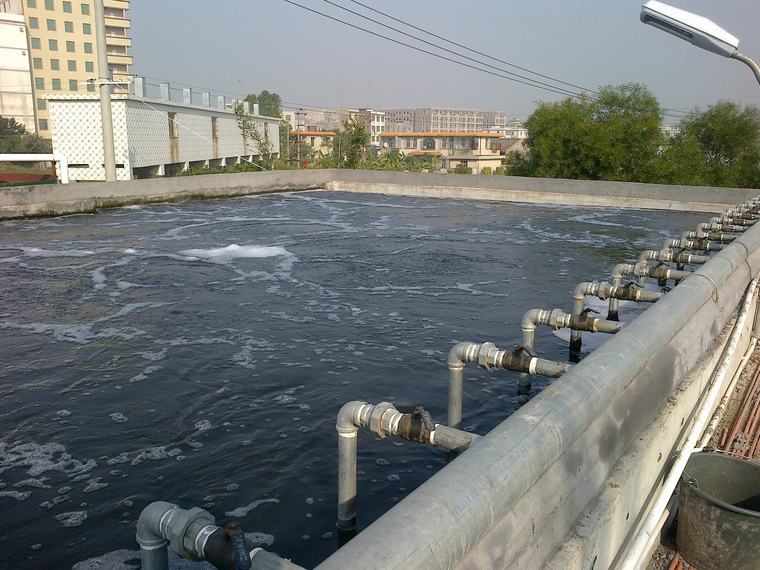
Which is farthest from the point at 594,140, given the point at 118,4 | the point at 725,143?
the point at 118,4

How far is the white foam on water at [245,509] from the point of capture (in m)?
5.01

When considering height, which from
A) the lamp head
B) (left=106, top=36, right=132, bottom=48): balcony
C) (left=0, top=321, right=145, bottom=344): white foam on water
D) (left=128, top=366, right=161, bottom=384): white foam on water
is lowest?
(left=128, top=366, right=161, bottom=384): white foam on water

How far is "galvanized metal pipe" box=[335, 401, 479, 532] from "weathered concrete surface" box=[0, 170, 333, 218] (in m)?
19.7

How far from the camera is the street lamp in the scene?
6.13 m

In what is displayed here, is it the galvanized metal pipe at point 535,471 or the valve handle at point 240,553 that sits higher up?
the galvanized metal pipe at point 535,471

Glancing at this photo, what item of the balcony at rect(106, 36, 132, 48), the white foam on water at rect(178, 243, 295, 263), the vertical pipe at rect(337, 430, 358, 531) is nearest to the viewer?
the vertical pipe at rect(337, 430, 358, 531)

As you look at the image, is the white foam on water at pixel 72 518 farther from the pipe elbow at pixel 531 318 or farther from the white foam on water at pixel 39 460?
the pipe elbow at pixel 531 318

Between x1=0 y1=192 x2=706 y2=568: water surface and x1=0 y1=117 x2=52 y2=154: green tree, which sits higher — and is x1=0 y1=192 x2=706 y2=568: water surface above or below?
below

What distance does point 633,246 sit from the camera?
60.4ft

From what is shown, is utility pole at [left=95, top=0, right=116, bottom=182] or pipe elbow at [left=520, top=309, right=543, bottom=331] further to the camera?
utility pole at [left=95, top=0, right=116, bottom=182]

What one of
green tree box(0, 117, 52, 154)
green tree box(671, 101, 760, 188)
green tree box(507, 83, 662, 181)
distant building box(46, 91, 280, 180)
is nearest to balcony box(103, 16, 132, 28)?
green tree box(0, 117, 52, 154)

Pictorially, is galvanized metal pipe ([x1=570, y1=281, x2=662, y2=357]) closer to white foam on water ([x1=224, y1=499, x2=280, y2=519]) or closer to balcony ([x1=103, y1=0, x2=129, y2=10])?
white foam on water ([x1=224, y1=499, x2=280, y2=519])

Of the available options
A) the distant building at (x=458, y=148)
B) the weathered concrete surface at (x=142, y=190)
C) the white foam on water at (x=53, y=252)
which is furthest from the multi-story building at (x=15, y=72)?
the white foam on water at (x=53, y=252)

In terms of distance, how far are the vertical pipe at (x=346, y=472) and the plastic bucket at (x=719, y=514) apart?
79.1 inches
